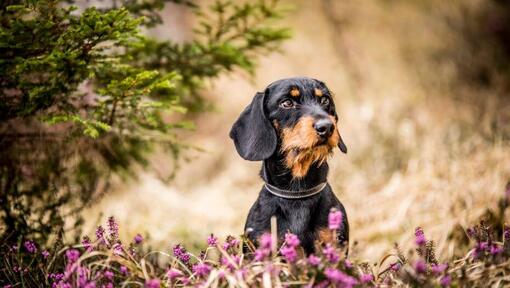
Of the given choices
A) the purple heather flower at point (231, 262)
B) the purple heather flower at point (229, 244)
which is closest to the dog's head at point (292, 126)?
the purple heather flower at point (229, 244)

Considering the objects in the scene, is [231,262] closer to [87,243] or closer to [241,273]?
[241,273]

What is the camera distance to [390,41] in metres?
10.8

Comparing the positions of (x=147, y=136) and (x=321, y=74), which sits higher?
(x=321, y=74)

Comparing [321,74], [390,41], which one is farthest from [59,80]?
[390,41]

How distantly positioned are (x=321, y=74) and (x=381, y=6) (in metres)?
2.22

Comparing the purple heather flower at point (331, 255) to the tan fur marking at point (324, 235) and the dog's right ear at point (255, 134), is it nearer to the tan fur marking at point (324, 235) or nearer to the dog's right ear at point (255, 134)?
the tan fur marking at point (324, 235)

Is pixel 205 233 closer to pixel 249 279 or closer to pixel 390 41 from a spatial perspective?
pixel 249 279

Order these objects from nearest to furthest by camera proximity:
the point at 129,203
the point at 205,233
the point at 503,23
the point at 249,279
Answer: the point at 249,279 → the point at 205,233 → the point at 129,203 → the point at 503,23

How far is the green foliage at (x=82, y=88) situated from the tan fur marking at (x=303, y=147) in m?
0.88

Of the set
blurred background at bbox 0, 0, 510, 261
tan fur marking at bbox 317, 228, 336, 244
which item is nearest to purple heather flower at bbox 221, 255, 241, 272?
tan fur marking at bbox 317, 228, 336, 244

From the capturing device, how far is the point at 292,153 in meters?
2.98

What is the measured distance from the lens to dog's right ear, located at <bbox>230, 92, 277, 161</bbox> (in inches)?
119

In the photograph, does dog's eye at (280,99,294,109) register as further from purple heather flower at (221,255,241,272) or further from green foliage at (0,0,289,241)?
purple heather flower at (221,255,241,272)

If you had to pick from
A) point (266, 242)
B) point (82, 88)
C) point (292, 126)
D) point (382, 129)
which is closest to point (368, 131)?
point (382, 129)
